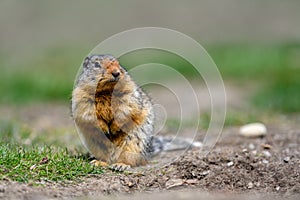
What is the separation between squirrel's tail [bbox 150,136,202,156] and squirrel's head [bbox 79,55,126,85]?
1171 millimetres

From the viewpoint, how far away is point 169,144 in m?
6.77

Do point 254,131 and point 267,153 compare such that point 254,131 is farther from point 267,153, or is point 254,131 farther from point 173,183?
point 173,183

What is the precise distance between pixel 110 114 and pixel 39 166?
0.87m

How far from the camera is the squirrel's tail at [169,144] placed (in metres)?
6.62

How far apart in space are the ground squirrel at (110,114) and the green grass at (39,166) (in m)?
0.27

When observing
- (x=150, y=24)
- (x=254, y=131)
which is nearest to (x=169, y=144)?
(x=254, y=131)

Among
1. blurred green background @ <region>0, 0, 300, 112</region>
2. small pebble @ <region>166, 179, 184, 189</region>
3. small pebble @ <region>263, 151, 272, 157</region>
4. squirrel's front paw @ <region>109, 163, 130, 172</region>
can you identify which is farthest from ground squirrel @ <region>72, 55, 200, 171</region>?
blurred green background @ <region>0, 0, 300, 112</region>

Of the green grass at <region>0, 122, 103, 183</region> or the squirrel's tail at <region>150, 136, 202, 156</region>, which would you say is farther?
the squirrel's tail at <region>150, 136, 202, 156</region>

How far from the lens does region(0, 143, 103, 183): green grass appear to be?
4988 mm

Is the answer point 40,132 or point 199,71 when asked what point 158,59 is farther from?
point 40,132

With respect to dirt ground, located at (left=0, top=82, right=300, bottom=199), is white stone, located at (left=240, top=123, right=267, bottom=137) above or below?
above

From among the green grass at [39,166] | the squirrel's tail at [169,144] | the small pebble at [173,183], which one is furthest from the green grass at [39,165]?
the squirrel's tail at [169,144]

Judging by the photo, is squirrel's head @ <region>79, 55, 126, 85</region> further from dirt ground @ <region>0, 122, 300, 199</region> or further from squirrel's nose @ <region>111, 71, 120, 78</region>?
dirt ground @ <region>0, 122, 300, 199</region>

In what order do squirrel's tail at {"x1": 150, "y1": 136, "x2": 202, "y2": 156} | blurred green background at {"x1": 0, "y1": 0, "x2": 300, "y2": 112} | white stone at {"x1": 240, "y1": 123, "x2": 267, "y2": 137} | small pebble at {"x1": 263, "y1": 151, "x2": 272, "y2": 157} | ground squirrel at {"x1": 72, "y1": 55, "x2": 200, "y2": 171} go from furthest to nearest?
blurred green background at {"x1": 0, "y1": 0, "x2": 300, "y2": 112}
white stone at {"x1": 240, "y1": 123, "x2": 267, "y2": 137}
squirrel's tail at {"x1": 150, "y1": 136, "x2": 202, "y2": 156}
small pebble at {"x1": 263, "y1": 151, "x2": 272, "y2": 157}
ground squirrel at {"x1": 72, "y1": 55, "x2": 200, "y2": 171}
